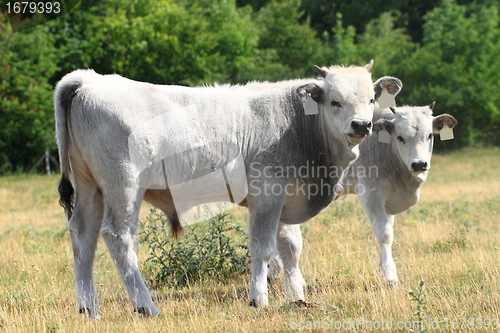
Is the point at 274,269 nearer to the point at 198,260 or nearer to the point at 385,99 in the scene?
the point at 198,260

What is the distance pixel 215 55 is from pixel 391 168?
22.2 m

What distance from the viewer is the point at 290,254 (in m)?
5.16

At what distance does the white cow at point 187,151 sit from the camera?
172 inches

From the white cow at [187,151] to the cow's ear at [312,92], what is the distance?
1 centimetres

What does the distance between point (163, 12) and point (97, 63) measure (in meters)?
4.63

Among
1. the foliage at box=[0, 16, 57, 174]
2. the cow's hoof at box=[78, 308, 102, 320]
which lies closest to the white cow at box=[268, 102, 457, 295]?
the cow's hoof at box=[78, 308, 102, 320]

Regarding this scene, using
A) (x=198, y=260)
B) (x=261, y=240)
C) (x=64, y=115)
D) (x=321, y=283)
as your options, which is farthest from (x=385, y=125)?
(x=64, y=115)

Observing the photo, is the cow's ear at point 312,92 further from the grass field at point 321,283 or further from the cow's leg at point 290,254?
the grass field at point 321,283

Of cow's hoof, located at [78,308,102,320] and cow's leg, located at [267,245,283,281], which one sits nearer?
cow's hoof, located at [78,308,102,320]

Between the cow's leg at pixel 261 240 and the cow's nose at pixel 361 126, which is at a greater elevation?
the cow's nose at pixel 361 126

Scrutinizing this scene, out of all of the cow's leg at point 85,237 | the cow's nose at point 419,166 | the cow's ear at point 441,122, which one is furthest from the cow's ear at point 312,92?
the cow's leg at point 85,237

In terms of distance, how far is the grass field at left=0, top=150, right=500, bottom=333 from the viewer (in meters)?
4.16

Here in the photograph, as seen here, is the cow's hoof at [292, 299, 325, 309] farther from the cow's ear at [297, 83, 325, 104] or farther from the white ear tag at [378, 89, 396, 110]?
the white ear tag at [378, 89, 396, 110]

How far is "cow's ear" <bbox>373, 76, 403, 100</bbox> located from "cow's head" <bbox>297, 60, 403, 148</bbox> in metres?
0.51
